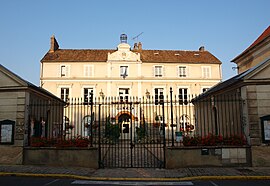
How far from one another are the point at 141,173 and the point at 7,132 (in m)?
5.83

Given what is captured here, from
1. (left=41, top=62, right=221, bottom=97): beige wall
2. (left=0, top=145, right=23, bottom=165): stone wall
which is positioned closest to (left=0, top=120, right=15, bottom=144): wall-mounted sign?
(left=0, top=145, right=23, bottom=165): stone wall

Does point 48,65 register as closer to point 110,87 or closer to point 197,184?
point 110,87

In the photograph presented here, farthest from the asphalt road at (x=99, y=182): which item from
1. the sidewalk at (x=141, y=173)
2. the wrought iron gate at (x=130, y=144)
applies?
the wrought iron gate at (x=130, y=144)

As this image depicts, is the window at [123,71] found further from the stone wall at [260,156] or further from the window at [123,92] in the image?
the stone wall at [260,156]

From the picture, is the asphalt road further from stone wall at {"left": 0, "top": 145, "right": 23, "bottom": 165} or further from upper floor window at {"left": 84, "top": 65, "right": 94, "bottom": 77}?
upper floor window at {"left": 84, "top": 65, "right": 94, "bottom": 77}

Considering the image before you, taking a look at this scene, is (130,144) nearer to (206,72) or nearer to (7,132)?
(7,132)

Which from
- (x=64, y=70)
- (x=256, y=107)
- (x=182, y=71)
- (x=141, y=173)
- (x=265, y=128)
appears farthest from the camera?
(x=182, y=71)

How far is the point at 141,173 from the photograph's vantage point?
8375mm

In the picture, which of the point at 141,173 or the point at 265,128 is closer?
the point at 141,173

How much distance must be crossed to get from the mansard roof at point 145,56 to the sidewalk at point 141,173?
832 inches

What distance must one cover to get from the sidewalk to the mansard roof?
69.3 feet

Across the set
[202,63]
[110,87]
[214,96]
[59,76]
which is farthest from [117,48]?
[214,96]

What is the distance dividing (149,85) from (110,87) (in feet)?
15.5

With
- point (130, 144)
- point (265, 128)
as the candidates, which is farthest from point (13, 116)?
point (265, 128)
